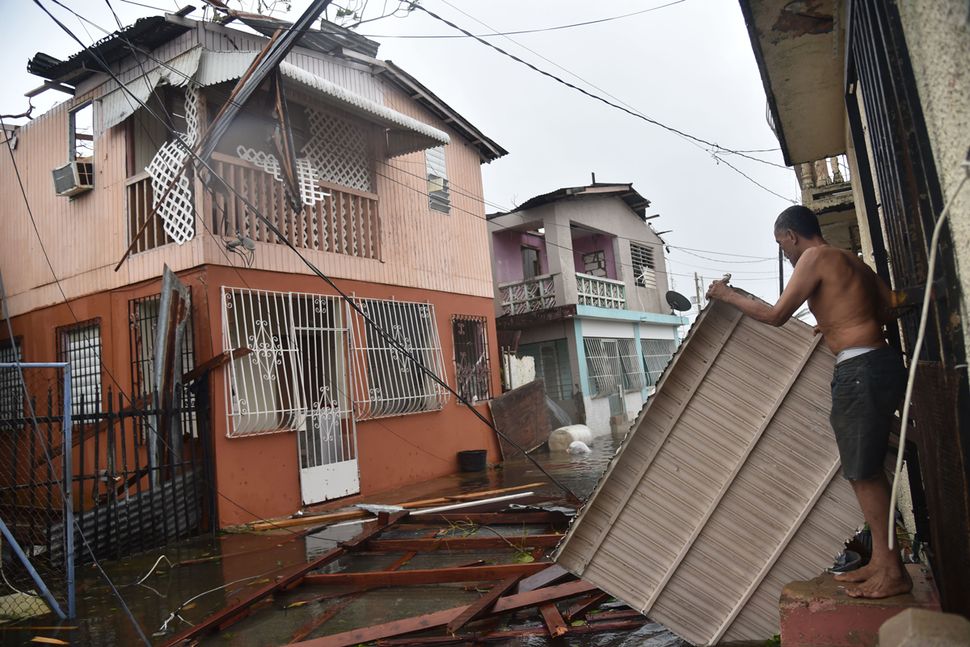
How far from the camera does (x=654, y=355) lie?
23.9m

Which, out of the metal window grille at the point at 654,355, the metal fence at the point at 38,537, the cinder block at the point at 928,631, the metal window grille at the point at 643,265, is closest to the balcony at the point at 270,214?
Answer: the metal fence at the point at 38,537

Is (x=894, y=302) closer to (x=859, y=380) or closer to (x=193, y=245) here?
(x=859, y=380)

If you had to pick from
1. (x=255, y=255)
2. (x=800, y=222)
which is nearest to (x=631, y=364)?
(x=255, y=255)

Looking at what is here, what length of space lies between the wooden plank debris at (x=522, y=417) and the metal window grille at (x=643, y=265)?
10.8 metres

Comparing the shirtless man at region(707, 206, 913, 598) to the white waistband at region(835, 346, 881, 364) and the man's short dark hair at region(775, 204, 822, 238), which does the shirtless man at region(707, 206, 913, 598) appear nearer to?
the white waistband at region(835, 346, 881, 364)

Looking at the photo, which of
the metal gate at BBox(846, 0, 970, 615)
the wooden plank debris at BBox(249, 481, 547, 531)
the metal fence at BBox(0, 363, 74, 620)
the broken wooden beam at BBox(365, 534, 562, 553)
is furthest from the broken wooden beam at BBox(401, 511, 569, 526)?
the metal gate at BBox(846, 0, 970, 615)

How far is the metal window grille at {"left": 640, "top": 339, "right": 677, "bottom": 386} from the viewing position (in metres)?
23.0

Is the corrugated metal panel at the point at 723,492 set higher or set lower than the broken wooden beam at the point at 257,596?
higher

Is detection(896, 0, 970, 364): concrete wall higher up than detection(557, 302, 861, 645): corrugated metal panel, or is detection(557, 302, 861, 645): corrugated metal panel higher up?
detection(896, 0, 970, 364): concrete wall

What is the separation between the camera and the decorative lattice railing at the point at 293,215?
844 centimetres

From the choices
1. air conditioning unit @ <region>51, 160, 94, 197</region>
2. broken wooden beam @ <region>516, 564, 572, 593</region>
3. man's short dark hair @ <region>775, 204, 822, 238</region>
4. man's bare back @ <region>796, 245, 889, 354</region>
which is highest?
air conditioning unit @ <region>51, 160, 94, 197</region>

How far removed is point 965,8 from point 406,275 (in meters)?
10.2

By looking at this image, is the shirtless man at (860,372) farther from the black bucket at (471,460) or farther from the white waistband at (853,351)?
the black bucket at (471,460)

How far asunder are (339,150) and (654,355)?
54.1 ft
